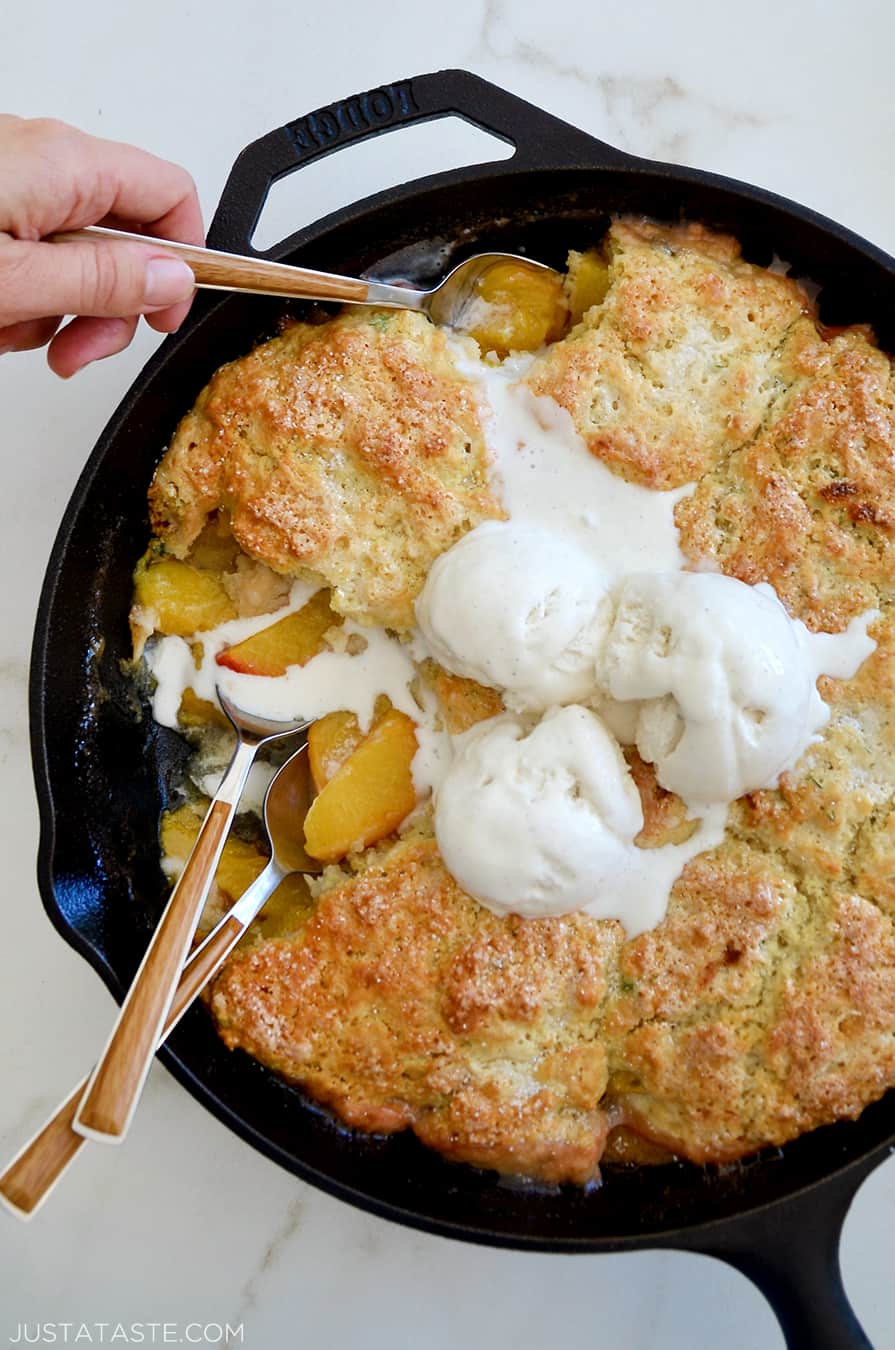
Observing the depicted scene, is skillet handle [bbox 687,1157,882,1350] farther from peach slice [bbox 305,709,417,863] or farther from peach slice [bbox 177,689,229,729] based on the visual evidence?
peach slice [bbox 177,689,229,729]

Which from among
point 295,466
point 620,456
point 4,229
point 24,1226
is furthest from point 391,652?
point 24,1226

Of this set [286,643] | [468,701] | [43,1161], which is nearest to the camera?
[43,1161]

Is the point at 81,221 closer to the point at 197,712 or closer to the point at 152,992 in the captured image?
the point at 197,712

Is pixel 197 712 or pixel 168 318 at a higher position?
pixel 168 318

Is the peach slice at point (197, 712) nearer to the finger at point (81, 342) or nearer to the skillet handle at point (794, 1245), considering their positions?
the finger at point (81, 342)

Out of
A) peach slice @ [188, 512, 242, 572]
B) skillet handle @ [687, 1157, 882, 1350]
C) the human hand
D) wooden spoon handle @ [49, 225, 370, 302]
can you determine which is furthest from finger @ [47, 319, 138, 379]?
skillet handle @ [687, 1157, 882, 1350]

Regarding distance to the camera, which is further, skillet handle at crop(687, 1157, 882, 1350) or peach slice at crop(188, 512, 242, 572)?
peach slice at crop(188, 512, 242, 572)

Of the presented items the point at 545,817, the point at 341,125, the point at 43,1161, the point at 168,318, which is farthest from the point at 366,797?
the point at 341,125

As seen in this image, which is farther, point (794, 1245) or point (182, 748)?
point (182, 748)
